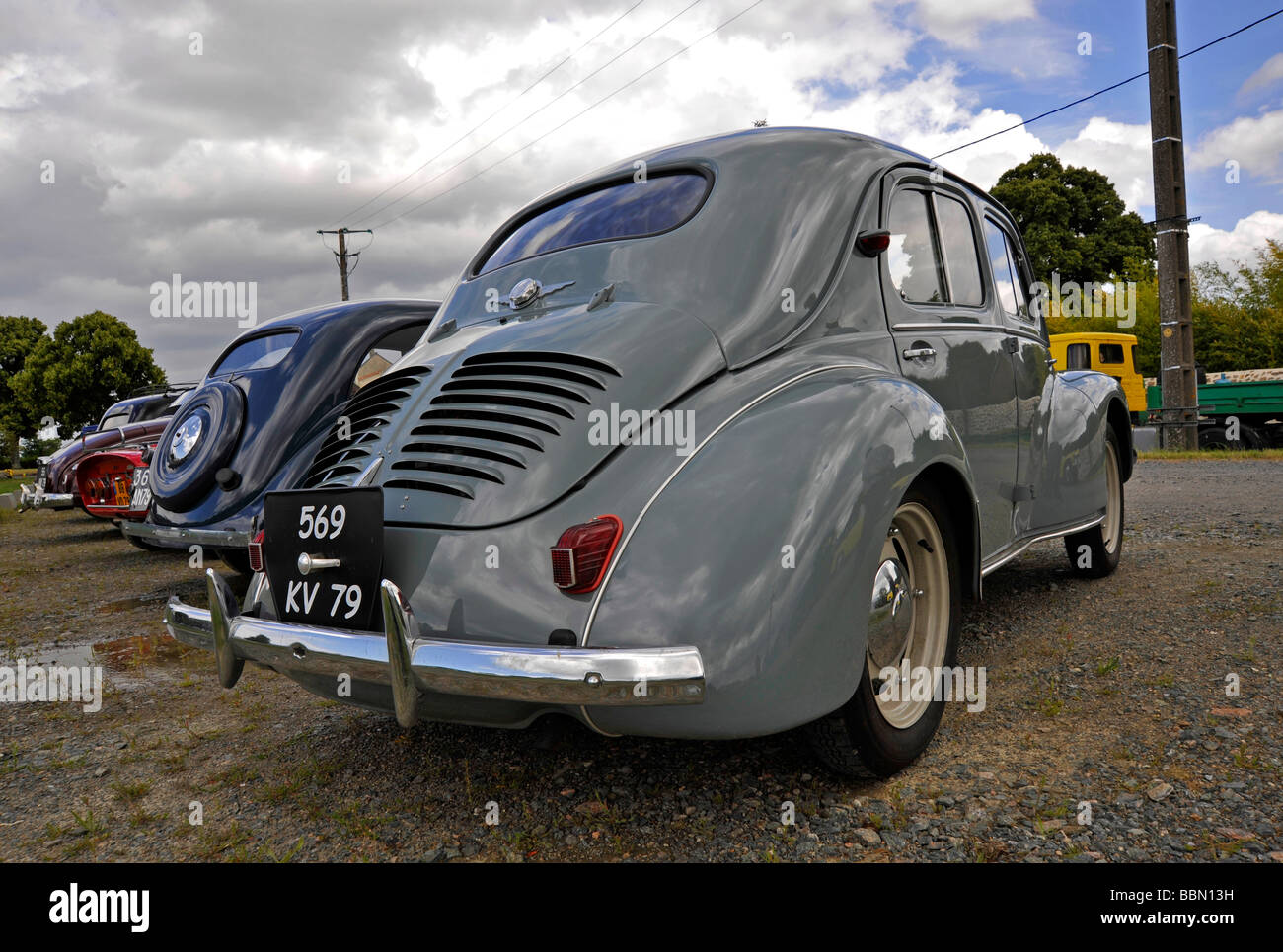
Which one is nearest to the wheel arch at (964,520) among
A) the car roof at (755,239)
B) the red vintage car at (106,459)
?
the car roof at (755,239)

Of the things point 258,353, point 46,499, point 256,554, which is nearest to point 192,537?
point 258,353

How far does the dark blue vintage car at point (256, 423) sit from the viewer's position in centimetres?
470

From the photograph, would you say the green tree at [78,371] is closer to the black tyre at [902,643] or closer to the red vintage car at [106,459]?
the red vintage car at [106,459]

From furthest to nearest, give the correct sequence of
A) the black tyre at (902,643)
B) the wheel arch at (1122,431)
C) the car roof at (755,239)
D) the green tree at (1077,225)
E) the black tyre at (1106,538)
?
the green tree at (1077,225), the wheel arch at (1122,431), the black tyre at (1106,538), the car roof at (755,239), the black tyre at (902,643)

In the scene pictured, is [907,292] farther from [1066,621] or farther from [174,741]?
[174,741]

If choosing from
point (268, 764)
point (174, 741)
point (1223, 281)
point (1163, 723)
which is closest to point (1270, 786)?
point (1163, 723)

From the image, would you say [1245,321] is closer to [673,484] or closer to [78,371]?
[673,484]

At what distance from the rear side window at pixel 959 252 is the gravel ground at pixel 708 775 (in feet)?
4.87

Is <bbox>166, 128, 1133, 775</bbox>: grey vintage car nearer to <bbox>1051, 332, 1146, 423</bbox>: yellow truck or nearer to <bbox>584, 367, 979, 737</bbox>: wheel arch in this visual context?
<bbox>584, 367, 979, 737</bbox>: wheel arch

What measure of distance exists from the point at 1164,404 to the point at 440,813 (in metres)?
14.4

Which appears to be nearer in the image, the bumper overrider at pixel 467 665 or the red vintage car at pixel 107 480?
the bumper overrider at pixel 467 665

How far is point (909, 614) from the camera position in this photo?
2549mm

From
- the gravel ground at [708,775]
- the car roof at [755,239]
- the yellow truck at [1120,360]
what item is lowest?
the gravel ground at [708,775]

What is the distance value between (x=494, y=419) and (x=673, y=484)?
0.55m
